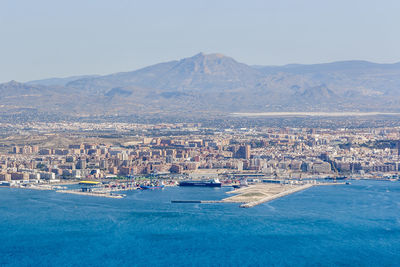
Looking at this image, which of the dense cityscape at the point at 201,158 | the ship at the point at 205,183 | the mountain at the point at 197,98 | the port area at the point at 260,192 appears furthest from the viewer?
the mountain at the point at 197,98

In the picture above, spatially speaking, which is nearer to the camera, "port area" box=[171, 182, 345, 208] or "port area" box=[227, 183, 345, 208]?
"port area" box=[171, 182, 345, 208]

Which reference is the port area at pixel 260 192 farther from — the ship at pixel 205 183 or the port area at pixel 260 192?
the ship at pixel 205 183

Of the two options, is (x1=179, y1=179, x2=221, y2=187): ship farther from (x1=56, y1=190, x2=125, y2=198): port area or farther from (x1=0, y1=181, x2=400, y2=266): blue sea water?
(x1=56, y1=190, x2=125, y2=198): port area

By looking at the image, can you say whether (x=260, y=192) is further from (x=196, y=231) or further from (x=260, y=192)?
(x=196, y=231)

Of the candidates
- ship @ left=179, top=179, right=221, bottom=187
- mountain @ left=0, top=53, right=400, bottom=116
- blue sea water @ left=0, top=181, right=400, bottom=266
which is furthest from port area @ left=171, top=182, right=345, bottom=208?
→ mountain @ left=0, top=53, right=400, bottom=116

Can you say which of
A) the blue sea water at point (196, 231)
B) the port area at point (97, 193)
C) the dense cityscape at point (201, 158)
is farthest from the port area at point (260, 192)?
the dense cityscape at point (201, 158)

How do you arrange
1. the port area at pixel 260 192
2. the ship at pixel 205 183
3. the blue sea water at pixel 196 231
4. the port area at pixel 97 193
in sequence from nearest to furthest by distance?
the blue sea water at pixel 196 231
the port area at pixel 260 192
the port area at pixel 97 193
the ship at pixel 205 183
